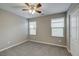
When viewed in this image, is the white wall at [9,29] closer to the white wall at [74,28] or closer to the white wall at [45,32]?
the white wall at [45,32]

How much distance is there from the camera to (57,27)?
4727 mm

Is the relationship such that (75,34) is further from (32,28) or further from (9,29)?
(32,28)

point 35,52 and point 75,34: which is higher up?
point 75,34

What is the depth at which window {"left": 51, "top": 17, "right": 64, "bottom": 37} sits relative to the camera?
14.7 feet

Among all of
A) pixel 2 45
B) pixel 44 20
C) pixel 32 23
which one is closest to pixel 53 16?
pixel 44 20

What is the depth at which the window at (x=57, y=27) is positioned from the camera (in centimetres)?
450

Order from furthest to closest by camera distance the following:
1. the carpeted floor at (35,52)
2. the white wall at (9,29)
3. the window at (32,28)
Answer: the window at (32,28) < the white wall at (9,29) < the carpeted floor at (35,52)

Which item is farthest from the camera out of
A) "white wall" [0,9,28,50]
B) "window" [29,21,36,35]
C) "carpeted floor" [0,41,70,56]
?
"window" [29,21,36,35]

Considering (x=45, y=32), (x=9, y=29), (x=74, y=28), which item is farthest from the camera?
(x=45, y=32)

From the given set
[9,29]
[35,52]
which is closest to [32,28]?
[9,29]

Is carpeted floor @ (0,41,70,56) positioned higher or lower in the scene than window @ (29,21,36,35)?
lower

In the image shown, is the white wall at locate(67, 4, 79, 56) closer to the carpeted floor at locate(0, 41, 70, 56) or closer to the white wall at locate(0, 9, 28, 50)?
the carpeted floor at locate(0, 41, 70, 56)

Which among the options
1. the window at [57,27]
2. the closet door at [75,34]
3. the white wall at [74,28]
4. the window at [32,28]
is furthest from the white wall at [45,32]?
the closet door at [75,34]

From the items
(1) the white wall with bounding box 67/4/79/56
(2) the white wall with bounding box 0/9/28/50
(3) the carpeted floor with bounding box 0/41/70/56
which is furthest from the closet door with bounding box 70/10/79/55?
(2) the white wall with bounding box 0/9/28/50
